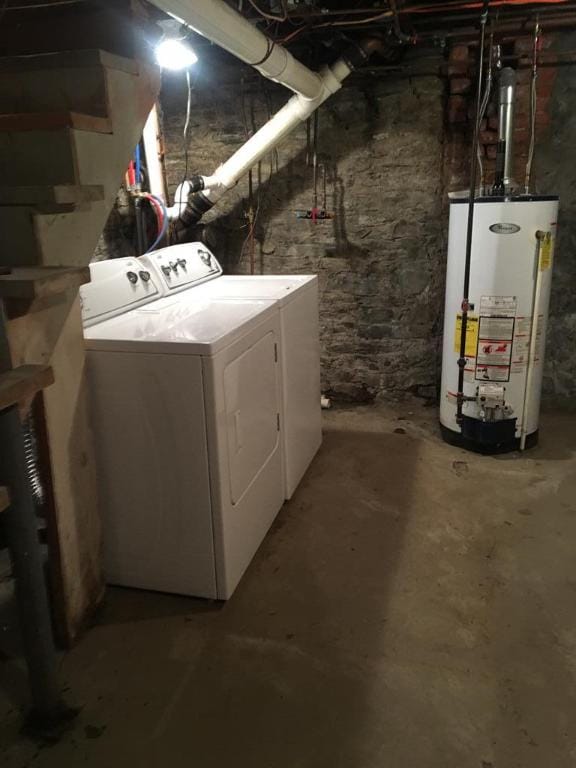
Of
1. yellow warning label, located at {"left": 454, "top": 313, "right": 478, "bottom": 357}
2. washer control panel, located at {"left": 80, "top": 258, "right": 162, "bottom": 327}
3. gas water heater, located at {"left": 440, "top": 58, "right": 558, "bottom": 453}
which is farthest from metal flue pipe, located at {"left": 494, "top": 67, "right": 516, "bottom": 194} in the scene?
washer control panel, located at {"left": 80, "top": 258, "right": 162, "bottom": 327}

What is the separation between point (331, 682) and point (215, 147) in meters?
2.93

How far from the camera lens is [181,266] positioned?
2.81 metres

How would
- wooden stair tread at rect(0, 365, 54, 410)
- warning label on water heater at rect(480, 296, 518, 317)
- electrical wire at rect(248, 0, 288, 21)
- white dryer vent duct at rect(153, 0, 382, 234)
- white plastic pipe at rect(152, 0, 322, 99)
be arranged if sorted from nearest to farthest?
wooden stair tread at rect(0, 365, 54, 410) → white plastic pipe at rect(152, 0, 322, 99) → white dryer vent duct at rect(153, 0, 382, 234) → electrical wire at rect(248, 0, 288, 21) → warning label on water heater at rect(480, 296, 518, 317)

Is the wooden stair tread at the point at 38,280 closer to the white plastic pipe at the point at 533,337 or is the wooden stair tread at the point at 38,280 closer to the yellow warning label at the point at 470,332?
the yellow warning label at the point at 470,332

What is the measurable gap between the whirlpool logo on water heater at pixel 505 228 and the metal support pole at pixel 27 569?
216 cm

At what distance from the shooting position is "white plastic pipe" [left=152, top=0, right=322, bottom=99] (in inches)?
70.5

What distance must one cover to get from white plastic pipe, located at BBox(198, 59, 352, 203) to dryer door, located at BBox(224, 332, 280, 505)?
134 cm

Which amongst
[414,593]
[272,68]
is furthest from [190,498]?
[272,68]

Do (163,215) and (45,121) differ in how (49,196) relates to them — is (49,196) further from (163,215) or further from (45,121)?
(163,215)

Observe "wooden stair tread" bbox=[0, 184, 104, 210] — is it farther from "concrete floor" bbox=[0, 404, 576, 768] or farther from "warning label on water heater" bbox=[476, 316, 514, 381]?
"warning label on water heater" bbox=[476, 316, 514, 381]

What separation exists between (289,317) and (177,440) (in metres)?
0.87

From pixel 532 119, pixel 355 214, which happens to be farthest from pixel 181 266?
pixel 532 119

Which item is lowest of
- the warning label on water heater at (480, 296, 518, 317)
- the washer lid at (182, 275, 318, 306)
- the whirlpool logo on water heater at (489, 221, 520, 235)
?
the warning label on water heater at (480, 296, 518, 317)

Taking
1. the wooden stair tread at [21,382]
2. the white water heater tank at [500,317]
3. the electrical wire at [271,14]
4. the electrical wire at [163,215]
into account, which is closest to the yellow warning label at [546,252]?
the white water heater tank at [500,317]
